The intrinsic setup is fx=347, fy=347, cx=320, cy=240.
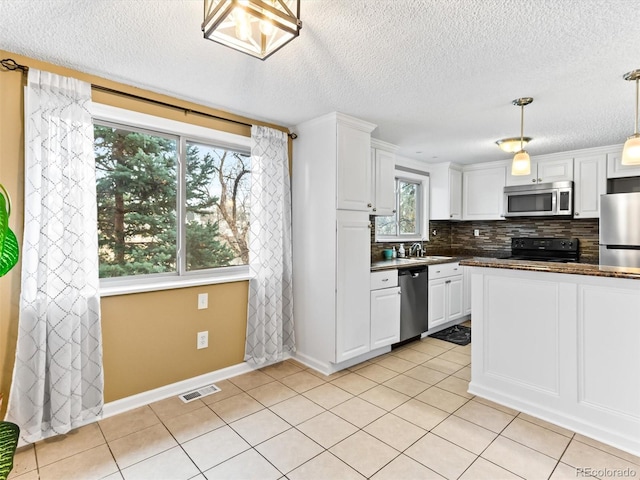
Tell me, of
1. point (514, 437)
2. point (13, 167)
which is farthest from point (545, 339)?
point (13, 167)

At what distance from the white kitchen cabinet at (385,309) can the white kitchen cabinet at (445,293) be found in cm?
70

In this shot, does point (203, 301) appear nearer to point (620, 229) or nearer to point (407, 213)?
point (407, 213)

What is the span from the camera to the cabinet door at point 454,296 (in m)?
4.36

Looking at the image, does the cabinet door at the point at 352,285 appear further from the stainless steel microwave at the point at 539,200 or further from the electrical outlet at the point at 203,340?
the stainless steel microwave at the point at 539,200

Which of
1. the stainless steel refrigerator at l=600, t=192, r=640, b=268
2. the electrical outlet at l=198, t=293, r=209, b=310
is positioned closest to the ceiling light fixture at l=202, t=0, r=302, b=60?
the electrical outlet at l=198, t=293, r=209, b=310

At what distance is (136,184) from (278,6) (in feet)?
5.80

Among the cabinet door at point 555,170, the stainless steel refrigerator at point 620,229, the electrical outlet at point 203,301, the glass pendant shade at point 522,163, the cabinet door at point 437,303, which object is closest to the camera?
the glass pendant shade at point 522,163

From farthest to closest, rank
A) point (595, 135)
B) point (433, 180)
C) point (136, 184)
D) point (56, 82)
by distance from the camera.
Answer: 1. point (433, 180)
2. point (595, 135)
3. point (136, 184)
4. point (56, 82)

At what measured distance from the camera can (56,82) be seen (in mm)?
2072

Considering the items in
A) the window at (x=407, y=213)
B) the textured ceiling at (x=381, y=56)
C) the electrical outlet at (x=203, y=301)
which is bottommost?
the electrical outlet at (x=203, y=301)

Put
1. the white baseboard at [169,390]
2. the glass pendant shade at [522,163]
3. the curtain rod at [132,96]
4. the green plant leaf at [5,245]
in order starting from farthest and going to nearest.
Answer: the glass pendant shade at [522,163] < the white baseboard at [169,390] < the curtain rod at [132,96] < the green plant leaf at [5,245]

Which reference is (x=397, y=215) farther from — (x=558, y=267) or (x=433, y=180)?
(x=558, y=267)

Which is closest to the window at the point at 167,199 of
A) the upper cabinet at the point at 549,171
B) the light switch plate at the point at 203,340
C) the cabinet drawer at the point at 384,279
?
the light switch plate at the point at 203,340

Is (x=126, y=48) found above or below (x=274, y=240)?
above
